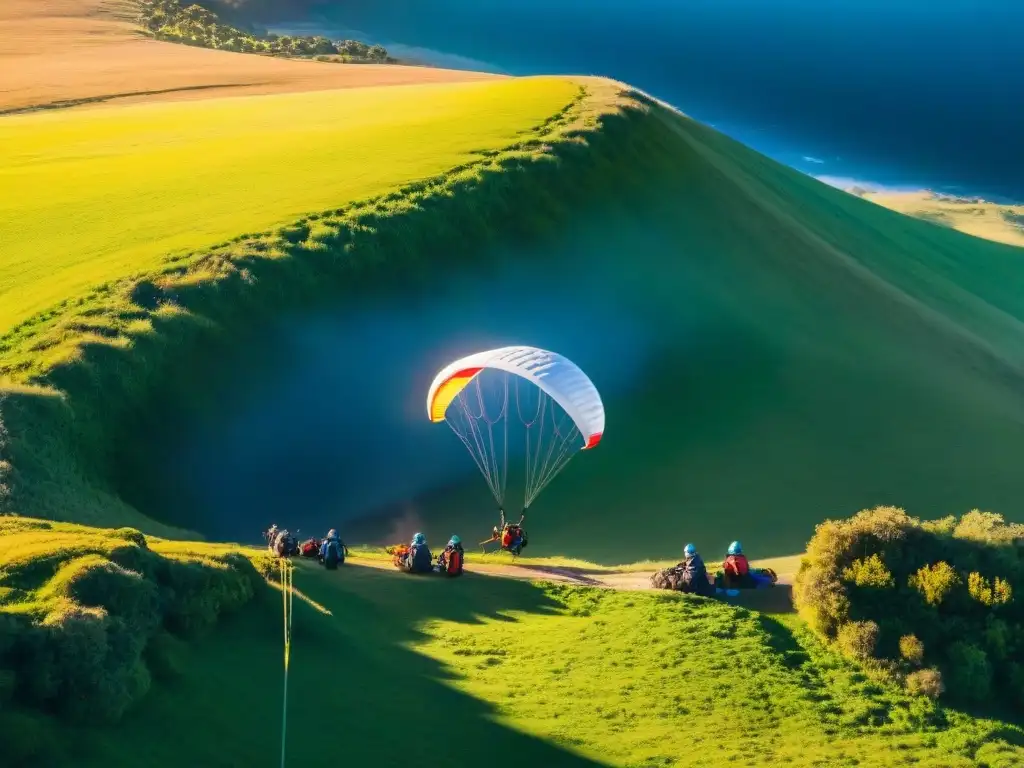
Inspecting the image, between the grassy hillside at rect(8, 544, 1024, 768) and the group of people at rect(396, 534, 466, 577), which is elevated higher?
the group of people at rect(396, 534, 466, 577)

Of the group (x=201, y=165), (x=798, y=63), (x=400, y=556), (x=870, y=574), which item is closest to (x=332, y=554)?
(x=400, y=556)

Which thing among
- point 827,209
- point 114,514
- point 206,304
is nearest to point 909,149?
point 827,209

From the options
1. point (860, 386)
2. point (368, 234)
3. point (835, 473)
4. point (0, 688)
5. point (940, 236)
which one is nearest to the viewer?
point (0, 688)

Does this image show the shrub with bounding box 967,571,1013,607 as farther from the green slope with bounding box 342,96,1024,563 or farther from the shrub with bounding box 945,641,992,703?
the green slope with bounding box 342,96,1024,563

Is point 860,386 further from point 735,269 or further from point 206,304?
point 206,304

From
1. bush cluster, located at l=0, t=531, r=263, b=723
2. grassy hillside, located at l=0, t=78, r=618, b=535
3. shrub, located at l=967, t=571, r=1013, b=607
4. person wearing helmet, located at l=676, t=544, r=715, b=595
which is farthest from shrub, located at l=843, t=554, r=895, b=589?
grassy hillside, located at l=0, t=78, r=618, b=535

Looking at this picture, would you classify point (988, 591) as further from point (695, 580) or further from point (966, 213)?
point (966, 213)
